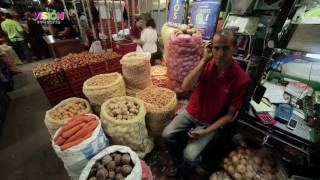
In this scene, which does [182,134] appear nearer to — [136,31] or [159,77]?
[159,77]

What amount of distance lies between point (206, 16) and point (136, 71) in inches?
52.1

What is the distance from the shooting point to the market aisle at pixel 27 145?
2014 mm

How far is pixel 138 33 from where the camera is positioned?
361 centimetres

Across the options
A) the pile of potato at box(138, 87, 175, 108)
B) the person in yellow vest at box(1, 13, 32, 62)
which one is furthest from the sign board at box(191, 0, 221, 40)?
the person in yellow vest at box(1, 13, 32, 62)

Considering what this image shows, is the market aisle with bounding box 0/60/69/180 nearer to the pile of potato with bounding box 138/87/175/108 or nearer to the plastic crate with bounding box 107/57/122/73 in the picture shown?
the pile of potato with bounding box 138/87/175/108

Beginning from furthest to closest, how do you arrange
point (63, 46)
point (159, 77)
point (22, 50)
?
point (22, 50), point (63, 46), point (159, 77)

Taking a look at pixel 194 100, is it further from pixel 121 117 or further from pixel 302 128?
pixel 302 128

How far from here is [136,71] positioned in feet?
7.43

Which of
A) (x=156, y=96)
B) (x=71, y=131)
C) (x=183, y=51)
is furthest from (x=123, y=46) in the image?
(x=71, y=131)

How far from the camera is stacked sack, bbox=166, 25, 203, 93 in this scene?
2.24m

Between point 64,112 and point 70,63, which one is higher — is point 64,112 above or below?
below

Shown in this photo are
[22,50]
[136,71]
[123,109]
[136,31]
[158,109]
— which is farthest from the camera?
[22,50]

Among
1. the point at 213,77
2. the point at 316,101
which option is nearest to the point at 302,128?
the point at 316,101

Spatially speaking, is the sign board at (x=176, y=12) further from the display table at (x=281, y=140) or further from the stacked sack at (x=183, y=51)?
the display table at (x=281, y=140)
